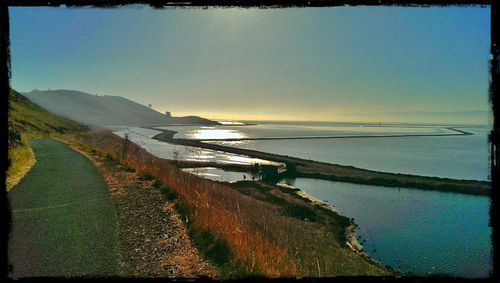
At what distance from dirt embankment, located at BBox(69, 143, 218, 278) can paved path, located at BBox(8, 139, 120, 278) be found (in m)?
0.33

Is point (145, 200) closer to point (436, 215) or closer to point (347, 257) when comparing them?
point (347, 257)

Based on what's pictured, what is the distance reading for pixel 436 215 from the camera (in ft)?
117

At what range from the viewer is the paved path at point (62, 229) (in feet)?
21.2

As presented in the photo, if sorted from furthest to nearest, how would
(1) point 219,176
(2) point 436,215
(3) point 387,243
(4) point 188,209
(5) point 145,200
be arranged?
1. (1) point 219,176
2. (2) point 436,215
3. (3) point 387,243
4. (5) point 145,200
5. (4) point 188,209

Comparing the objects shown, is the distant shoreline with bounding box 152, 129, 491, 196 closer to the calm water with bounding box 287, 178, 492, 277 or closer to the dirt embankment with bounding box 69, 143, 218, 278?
the calm water with bounding box 287, 178, 492, 277

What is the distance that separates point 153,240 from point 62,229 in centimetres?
269

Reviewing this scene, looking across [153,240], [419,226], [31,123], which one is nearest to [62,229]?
[153,240]

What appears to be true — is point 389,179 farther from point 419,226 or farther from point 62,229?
point 62,229

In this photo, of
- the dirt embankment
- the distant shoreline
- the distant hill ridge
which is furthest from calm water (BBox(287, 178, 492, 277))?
the distant hill ridge

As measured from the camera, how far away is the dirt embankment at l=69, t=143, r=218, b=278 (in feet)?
22.2

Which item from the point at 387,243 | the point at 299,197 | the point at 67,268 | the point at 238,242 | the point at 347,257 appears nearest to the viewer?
the point at 67,268

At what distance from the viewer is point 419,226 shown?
3081 centimetres

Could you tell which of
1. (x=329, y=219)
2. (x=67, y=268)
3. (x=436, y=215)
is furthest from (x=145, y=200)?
(x=436, y=215)

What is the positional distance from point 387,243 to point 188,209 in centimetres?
2139
